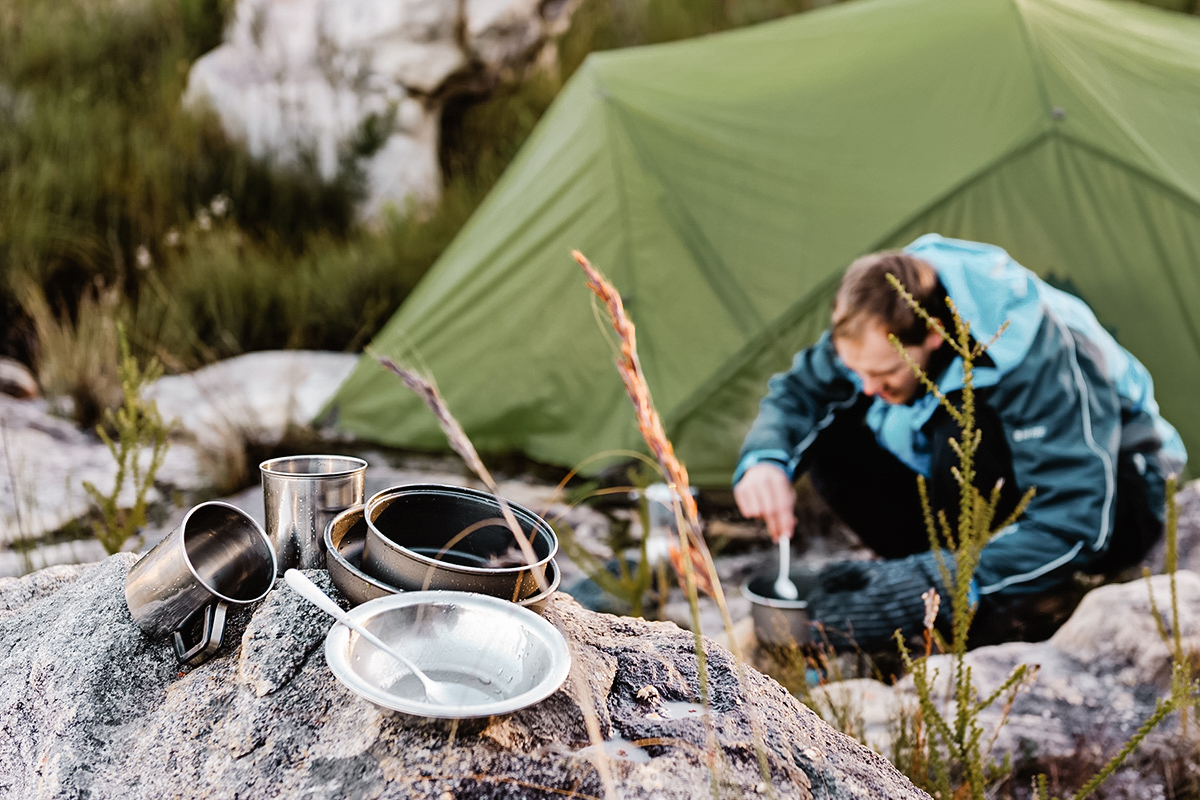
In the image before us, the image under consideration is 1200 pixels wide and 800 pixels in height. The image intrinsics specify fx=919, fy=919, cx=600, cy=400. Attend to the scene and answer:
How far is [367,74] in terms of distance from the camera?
5414 mm

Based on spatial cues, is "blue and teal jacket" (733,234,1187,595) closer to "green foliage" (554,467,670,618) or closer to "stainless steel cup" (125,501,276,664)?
"green foliage" (554,467,670,618)

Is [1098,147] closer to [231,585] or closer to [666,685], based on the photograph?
[666,685]

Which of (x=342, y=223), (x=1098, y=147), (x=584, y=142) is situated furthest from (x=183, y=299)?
(x=1098, y=147)

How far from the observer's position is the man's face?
2.32m

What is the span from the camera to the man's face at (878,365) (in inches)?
91.4

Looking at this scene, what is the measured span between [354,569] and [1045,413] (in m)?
1.76

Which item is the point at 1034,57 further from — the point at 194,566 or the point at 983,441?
the point at 194,566

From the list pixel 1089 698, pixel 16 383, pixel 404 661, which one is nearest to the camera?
pixel 404 661

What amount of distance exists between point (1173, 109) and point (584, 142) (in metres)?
1.81

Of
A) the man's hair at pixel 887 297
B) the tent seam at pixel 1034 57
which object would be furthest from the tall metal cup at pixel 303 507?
the tent seam at pixel 1034 57

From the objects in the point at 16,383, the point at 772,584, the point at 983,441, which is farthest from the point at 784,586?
the point at 16,383

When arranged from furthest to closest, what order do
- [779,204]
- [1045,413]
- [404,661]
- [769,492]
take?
[779,204], [769,492], [1045,413], [404,661]

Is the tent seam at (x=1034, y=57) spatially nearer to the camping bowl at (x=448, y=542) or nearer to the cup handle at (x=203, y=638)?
the camping bowl at (x=448, y=542)

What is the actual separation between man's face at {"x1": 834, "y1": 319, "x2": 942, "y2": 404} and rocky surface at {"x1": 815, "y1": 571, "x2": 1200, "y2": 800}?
2.13 ft
